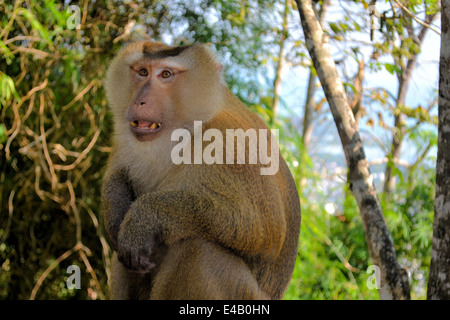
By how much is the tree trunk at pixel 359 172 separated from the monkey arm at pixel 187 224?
0.74 m

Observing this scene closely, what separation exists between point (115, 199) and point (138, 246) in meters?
0.42

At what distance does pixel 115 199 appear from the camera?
2.39m

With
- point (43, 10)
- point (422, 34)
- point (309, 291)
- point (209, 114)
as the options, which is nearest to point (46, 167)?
point (43, 10)

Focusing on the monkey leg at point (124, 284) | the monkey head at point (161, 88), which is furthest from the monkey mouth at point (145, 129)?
the monkey leg at point (124, 284)

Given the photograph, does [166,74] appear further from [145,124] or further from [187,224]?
[187,224]

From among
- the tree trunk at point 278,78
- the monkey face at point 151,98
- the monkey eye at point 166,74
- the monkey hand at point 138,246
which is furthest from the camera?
the tree trunk at point 278,78

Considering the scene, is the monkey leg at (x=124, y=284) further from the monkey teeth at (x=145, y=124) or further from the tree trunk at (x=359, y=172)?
the tree trunk at (x=359, y=172)

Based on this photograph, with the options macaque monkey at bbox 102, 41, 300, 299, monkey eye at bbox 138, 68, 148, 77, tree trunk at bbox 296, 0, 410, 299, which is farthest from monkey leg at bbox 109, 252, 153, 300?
tree trunk at bbox 296, 0, 410, 299

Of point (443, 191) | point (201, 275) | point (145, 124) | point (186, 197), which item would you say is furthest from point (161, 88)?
point (443, 191)

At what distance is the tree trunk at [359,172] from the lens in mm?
2625

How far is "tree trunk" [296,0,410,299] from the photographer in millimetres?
2625

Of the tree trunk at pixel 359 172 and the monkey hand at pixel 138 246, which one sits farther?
the tree trunk at pixel 359 172

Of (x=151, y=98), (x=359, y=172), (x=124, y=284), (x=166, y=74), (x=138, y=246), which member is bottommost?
(x=124, y=284)

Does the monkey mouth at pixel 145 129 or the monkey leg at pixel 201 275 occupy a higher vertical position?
the monkey mouth at pixel 145 129
